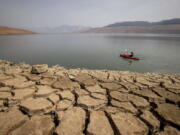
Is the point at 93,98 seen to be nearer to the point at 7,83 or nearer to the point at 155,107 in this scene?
the point at 155,107

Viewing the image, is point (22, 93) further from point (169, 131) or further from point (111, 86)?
point (169, 131)

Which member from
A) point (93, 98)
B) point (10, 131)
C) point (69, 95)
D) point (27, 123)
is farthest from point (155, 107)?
point (10, 131)

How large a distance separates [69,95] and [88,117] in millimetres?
604

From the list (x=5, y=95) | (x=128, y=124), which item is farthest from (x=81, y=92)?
(x=5, y=95)

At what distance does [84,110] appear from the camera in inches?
56.7

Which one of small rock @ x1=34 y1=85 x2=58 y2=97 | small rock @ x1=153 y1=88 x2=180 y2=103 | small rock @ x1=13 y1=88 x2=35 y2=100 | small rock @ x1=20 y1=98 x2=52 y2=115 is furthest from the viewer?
small rock @ x1=153 y1=88 x2=180 y2=103

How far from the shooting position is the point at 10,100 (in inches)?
58.7

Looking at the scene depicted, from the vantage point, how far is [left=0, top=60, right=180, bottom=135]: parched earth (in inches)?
44.3

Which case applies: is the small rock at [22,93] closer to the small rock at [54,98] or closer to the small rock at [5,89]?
the small rock at [5,89]

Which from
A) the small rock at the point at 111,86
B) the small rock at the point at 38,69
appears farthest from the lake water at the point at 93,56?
the small rock at the point at 111,86

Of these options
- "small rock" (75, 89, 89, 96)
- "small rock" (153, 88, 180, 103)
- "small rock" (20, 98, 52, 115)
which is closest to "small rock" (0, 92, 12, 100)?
"small rock" (20, 98, 52, 115)

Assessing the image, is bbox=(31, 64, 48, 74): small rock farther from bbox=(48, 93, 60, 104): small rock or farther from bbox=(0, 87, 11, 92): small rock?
bbox=(48, 93, 60, 104): small rock

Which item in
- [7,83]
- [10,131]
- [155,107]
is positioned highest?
[7,83]

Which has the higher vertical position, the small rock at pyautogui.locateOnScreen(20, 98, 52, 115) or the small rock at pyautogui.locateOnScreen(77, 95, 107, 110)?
the small rock at pyautogui.locateOnScreen(20, 98, 52, 115)
